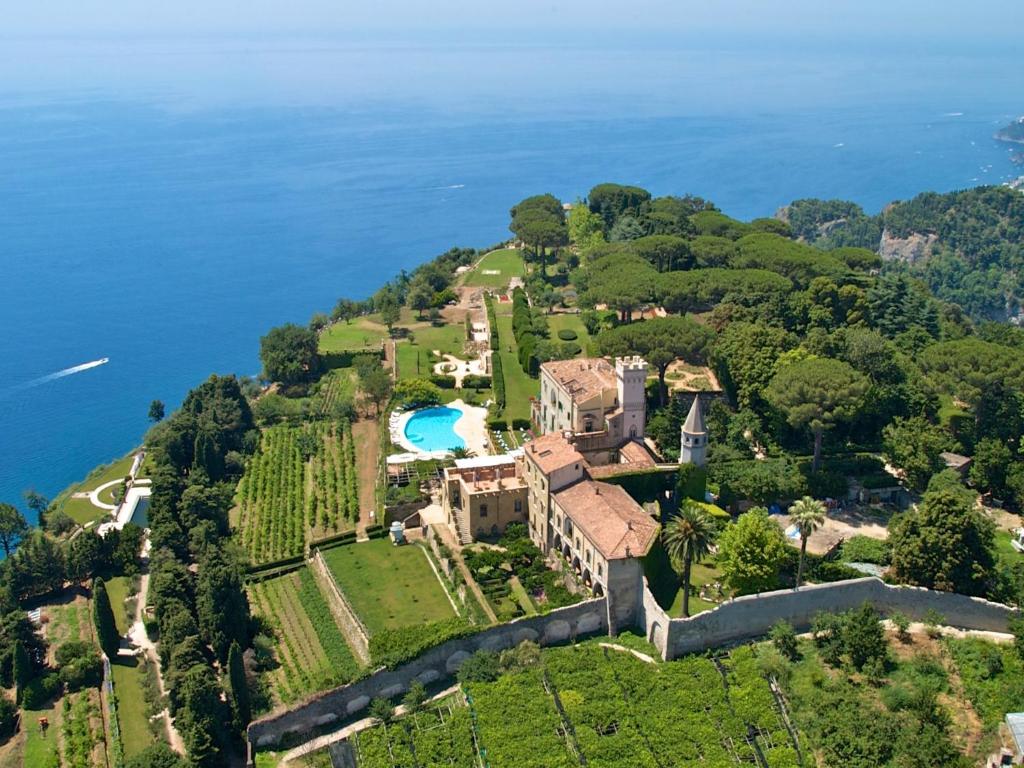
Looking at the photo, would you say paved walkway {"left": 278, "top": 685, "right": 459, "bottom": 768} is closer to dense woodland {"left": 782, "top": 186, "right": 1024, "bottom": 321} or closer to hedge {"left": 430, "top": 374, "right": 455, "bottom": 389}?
hedge {"left": 430, "top": 374, "right": 455, "bottom": 389}

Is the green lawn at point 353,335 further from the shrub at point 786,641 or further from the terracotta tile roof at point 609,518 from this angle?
the shrub at point 786,641

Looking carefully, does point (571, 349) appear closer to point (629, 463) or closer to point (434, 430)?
point (434, 430)

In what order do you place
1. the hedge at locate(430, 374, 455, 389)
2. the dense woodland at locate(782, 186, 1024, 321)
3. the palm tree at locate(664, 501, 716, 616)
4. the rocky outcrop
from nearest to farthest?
the palm tree at locate(664, 501, 716, 616) < the hedge at locate(430, 374, 455, 389) < the dense woodland at locate(782, 186, 1024, 321) < the rocky outcrop

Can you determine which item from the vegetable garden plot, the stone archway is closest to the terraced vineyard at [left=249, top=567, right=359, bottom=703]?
the vegetable garden plot

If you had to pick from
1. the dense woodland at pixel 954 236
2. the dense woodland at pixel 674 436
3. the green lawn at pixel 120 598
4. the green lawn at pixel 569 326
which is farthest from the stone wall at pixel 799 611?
the dense woodland at pixel 954 236

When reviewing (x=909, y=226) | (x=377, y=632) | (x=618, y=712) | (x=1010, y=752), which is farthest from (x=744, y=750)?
(x=909, y=226)
